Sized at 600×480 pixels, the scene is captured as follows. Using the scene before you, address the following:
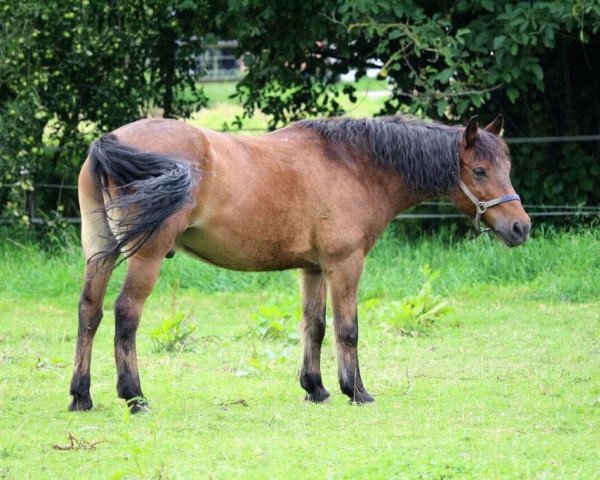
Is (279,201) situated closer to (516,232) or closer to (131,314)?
(131,314)

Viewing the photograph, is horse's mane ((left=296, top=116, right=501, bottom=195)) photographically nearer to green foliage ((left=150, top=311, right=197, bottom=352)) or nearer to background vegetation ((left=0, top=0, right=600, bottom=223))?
green foliage ((left=150, top=311, right=197, bottom=352))

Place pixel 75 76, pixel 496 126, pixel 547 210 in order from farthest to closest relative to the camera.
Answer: pixel 75 76 < pixel 547 210 < pixel 496 126

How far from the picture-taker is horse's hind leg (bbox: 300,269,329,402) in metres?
6.41

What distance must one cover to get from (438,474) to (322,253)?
1942 mm

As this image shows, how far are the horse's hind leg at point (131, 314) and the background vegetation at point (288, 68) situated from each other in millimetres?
4834

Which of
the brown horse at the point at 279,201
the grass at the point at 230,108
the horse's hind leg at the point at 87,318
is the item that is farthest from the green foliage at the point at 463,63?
the grass at the point at 230,108

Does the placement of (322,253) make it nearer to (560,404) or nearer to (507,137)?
(560,404)

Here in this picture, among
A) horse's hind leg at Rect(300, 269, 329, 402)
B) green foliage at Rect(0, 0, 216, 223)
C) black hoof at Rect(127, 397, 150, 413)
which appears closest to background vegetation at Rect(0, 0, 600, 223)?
green foliage at Rect(0, 0, 216, 223)

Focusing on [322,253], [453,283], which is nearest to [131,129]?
[322,253]

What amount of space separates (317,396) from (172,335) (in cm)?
182

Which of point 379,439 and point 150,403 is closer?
point 379,439

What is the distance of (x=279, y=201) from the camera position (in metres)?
6.07

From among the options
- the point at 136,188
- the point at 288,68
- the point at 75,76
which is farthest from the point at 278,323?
the point at 75,76

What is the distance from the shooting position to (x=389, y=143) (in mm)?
6426
